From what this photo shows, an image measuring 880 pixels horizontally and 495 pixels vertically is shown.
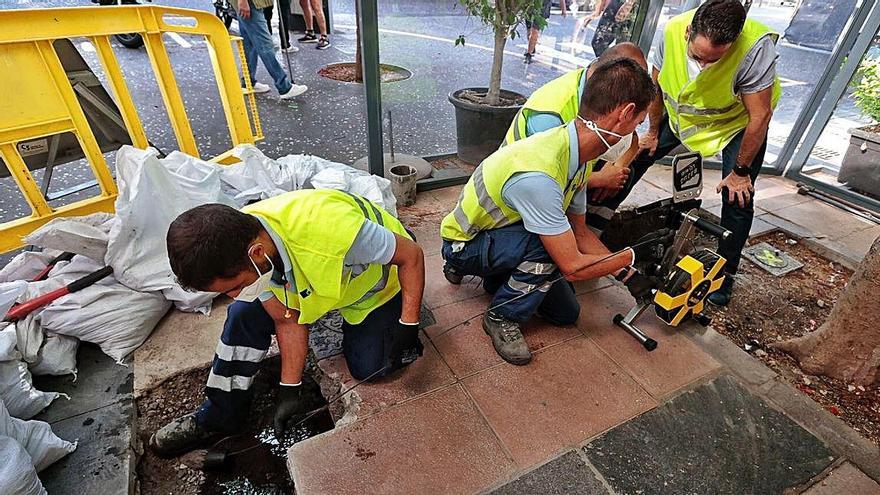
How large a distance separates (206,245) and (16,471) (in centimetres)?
89

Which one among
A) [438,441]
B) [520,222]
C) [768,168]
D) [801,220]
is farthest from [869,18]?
[438,441]

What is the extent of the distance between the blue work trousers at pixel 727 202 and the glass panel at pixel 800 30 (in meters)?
1.50

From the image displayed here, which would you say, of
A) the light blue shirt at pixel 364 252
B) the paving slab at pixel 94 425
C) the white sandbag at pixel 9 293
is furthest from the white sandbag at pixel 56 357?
the light blue shirt at pixel 364 252

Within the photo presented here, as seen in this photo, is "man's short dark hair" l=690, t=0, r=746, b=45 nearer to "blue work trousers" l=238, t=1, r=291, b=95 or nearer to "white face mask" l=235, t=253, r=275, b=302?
"white face mask" l=235, t=253, r=275, b=302

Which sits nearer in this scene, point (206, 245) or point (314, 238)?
point (206, 245)

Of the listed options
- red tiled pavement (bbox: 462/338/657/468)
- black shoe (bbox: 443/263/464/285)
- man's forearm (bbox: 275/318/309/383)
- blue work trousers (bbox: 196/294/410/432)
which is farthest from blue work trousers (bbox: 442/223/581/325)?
man's forearm (bbox: 275/318/309/383)

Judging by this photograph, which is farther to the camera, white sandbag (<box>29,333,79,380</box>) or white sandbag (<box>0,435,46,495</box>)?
white sandbag (<box>29,333,79,380</box>)

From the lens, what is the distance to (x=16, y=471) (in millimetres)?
1279

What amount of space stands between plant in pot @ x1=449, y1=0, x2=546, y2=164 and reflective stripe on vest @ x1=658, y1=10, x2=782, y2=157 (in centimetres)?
130

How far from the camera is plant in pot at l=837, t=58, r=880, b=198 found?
381 centimetres

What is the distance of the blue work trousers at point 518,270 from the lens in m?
2.00

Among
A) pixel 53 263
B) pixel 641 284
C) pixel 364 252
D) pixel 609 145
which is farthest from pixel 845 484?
pixel 53 263

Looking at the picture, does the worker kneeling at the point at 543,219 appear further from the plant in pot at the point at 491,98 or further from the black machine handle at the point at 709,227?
the plant in pot at the point at 491,98

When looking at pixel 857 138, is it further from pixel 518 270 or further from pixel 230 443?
pixel 230 443
